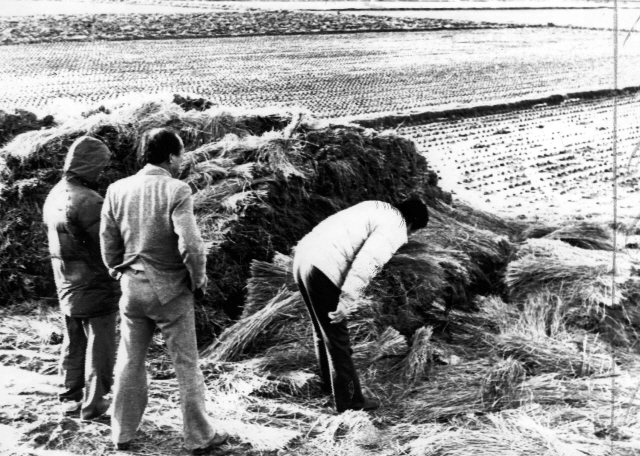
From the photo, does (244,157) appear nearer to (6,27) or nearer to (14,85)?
(14,85)

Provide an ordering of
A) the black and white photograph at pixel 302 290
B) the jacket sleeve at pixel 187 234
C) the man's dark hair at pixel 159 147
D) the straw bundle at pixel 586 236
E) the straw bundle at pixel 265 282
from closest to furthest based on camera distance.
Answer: the jacket sleeve at pixel 187 234, the man's dark hair at pixel 159 147, the black and white photograph at pixel 302 290, the straw bundle at pixel 265 282, the straw bundle at pixel 586 236

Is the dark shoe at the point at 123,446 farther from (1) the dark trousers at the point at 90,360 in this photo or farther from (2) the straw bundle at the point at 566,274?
(2) the straw bundle at the point at 566,274

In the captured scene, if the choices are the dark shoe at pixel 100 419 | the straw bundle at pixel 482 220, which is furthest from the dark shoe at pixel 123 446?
the straw bundle at pixel 482 220

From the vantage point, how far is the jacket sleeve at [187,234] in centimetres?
351

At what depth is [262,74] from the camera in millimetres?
15203

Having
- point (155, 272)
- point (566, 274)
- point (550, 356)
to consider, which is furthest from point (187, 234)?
point (566, 274)

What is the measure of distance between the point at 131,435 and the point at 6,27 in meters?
19.4

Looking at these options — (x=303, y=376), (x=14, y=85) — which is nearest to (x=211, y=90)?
(x=14, y=85)

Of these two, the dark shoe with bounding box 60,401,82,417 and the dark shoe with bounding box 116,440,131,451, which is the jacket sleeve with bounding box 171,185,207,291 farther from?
the dark shoe with bounding box 60,401,82,417

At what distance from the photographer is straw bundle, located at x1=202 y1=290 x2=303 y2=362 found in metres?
4.82

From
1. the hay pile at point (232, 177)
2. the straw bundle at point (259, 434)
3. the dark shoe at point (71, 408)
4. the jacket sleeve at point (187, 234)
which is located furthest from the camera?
the hay pile at point (232, 177)

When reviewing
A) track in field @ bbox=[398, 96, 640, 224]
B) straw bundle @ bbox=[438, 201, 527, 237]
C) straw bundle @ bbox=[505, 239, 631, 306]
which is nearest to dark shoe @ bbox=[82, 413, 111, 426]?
straw bundle @ bbox=[505, 239, 631, 306]

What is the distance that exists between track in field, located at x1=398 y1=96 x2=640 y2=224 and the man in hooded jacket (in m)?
4.40

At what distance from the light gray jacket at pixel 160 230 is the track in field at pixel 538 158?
13.8 feet
